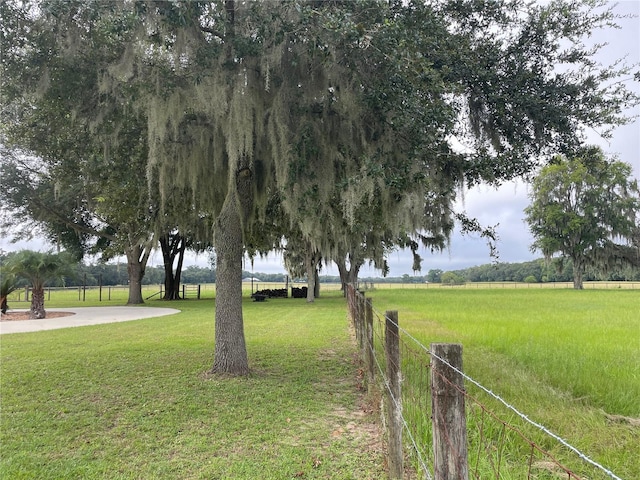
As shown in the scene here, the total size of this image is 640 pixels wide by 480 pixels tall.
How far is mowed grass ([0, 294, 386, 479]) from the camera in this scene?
295 centimetres

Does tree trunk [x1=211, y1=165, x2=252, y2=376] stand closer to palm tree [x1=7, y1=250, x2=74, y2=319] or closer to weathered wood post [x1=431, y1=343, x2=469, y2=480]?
weathered wood post [x1=431, y1=343, x2=469, y2=480]

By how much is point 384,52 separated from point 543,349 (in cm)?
476

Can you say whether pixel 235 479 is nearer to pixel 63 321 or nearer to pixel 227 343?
pixel 227 343

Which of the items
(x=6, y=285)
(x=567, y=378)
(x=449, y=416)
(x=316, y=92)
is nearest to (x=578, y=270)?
(x=567, y=378)

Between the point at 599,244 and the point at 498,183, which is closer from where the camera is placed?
the point at 498,183

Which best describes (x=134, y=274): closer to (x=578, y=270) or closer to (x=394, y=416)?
(x=394, y=416)

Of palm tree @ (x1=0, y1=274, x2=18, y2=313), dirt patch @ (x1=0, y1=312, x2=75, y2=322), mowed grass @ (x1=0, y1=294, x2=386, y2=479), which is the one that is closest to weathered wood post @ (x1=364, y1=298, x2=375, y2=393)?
mowed grass @ (x1=0, y1=294, x2=386, y2=479)

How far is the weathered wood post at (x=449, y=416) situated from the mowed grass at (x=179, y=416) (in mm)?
1330

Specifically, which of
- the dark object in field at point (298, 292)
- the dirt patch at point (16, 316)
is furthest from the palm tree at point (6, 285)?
the dark object in field at point (298, 292)

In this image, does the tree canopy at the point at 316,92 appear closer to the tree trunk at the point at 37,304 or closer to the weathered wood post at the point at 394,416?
the weathered wood post at the point at 394,416

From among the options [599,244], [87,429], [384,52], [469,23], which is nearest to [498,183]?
[469,23]

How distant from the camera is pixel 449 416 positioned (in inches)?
63.3

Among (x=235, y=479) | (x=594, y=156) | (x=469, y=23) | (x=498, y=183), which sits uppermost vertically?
(x=469, y=23)

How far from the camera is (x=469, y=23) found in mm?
5027
